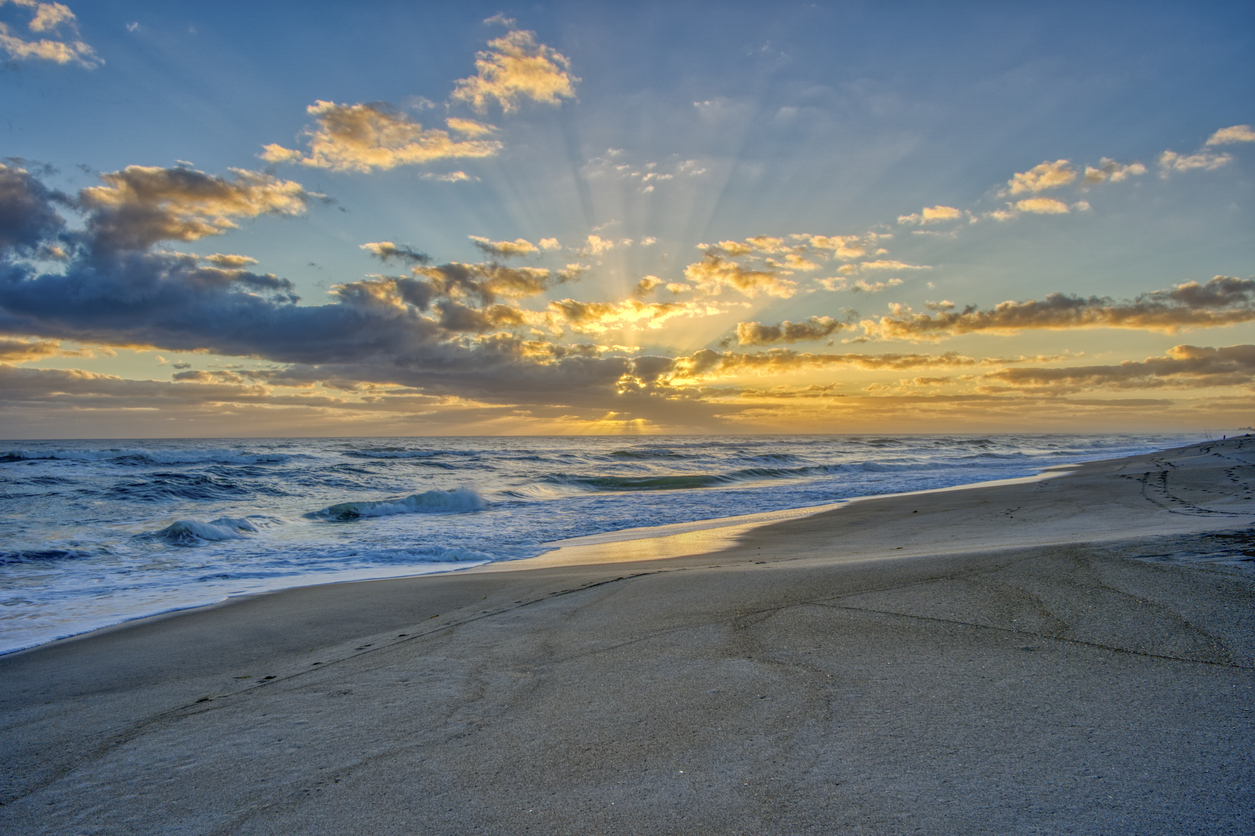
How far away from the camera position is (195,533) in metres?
11.8

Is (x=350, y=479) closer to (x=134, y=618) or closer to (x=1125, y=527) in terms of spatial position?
(x=134, y=618)

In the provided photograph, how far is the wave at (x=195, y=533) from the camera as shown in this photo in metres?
11.5

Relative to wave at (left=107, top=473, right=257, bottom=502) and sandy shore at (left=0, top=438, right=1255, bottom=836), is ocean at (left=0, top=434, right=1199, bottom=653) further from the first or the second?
sandy shore at (left=0, top=438, right=1255, bottom=836)

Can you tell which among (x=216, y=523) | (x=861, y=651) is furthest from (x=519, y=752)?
(x=216, y=523)

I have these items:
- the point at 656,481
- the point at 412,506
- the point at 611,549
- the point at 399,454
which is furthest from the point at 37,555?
the point at 399,454

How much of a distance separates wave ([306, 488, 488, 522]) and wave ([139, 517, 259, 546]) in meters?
2.90

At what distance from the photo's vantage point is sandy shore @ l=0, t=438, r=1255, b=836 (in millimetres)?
1897

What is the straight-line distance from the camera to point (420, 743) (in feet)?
8.24

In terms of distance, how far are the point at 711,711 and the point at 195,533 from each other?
12873 mm

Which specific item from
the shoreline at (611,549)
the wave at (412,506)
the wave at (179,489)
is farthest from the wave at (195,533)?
the wave at (179,489)

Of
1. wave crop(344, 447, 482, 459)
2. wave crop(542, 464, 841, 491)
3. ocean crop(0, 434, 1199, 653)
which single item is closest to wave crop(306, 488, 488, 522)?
ocean crop(0, 434, 1199, 653)

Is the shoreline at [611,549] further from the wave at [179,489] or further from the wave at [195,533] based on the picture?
the wave at [179,489]

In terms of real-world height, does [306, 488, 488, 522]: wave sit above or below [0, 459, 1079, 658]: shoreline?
below

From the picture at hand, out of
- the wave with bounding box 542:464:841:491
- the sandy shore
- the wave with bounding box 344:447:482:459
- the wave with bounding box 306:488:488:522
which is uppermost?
the sandy shore
